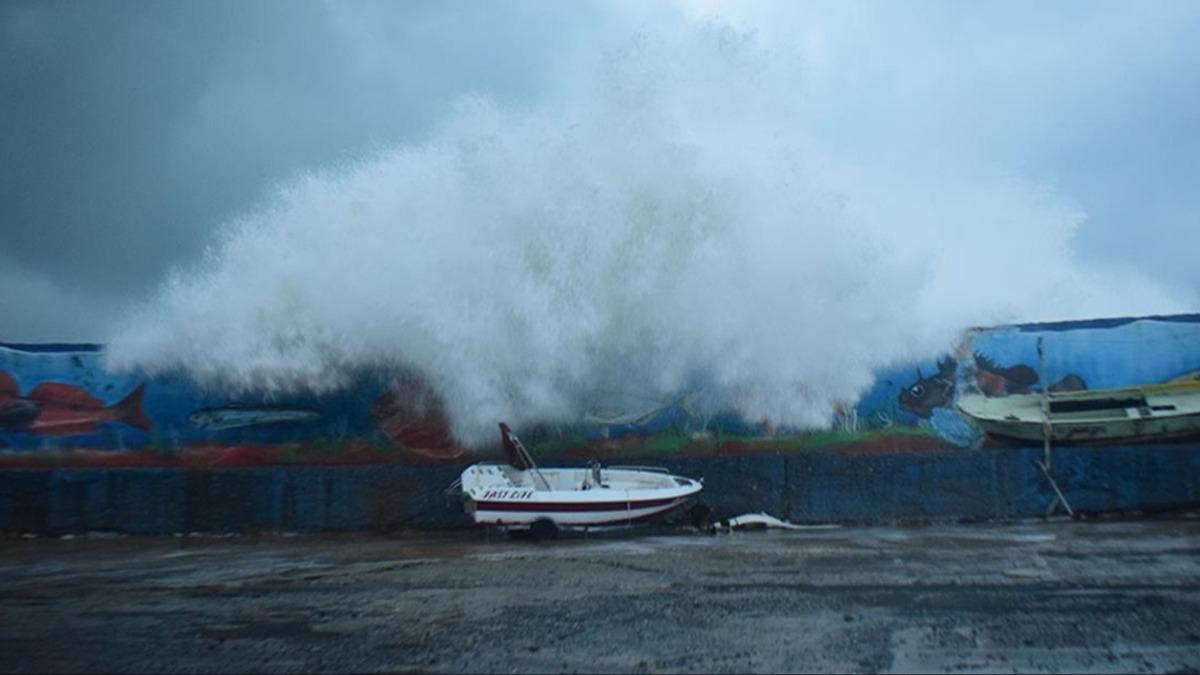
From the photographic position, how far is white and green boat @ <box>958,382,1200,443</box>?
15453 mm

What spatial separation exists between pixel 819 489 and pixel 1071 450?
3951 mm

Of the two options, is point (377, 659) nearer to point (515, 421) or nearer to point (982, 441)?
point (515, 421)

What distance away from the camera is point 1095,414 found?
1608cm

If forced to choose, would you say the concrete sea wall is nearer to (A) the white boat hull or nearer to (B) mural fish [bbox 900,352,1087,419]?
(B) mural fish [bbox 900,352,1087,419]

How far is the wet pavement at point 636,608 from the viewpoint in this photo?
5648 mm

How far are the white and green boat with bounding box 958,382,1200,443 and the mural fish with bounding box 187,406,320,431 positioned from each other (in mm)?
11586

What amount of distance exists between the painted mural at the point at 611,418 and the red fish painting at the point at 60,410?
26 millimetres

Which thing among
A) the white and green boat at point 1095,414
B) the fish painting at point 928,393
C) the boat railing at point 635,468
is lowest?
the boat railing at point 635,468

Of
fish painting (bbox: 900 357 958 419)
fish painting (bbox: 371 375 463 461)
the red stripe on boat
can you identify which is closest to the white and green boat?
fish painting (bbox: 900 357 958 419)

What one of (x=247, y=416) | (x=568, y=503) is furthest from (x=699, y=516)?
(x=247, y=416)

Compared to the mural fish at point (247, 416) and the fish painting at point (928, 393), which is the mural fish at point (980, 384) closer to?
the fish painting at point (928, 393)

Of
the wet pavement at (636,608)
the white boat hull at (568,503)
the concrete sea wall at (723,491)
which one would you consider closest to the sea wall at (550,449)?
the concrete sea wall at (723,491)

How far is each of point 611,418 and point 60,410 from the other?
1022 cm

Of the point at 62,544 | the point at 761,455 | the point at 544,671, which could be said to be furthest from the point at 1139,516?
the point at 62,544
